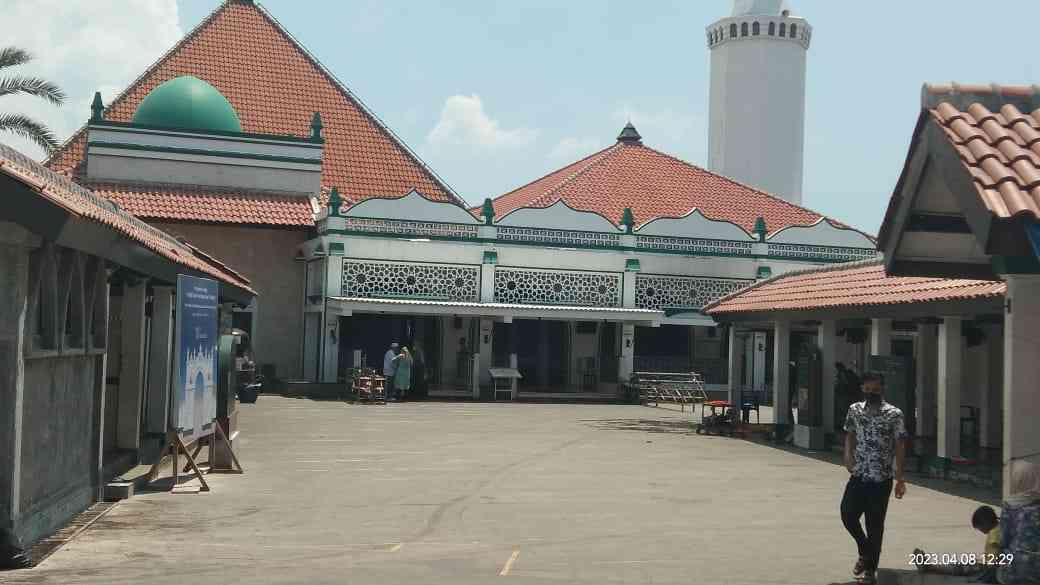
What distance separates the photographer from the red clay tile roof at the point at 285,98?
40.1 meters

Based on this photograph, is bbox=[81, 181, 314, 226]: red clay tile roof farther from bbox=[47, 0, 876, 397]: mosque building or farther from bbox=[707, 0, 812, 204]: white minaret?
bbox=[707, 0, 812, 204]: white minaret

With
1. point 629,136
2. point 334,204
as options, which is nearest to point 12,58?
point 334,204

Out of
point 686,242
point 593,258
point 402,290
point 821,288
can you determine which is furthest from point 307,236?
point 821,288

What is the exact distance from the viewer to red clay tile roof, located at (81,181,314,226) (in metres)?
34.1

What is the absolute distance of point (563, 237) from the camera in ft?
114

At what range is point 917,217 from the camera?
8.95 meters

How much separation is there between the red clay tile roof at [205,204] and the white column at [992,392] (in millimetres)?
19145

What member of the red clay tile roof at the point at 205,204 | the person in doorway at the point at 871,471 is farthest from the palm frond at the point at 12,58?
the person in doorway at the point at 871,471

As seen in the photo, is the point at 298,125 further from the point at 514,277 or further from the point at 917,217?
the point at 917,217

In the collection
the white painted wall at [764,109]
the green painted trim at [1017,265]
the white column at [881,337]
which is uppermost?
the white painted wall at [764,109]

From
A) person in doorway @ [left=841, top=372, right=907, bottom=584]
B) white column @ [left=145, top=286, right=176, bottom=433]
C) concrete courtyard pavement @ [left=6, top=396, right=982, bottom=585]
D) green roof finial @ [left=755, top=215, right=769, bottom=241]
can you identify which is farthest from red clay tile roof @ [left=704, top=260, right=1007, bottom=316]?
green roof finial @ [left=755, top=215, right=769, bottom=241]

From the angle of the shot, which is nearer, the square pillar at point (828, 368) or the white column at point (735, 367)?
the square pillar at point (828, 368)

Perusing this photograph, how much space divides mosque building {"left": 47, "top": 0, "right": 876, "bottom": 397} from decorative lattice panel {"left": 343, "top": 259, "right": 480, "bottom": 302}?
4 centimetres

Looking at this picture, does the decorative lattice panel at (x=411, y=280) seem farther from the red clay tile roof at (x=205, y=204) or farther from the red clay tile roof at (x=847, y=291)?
the red clay tile roof at (x=847, y=291)
